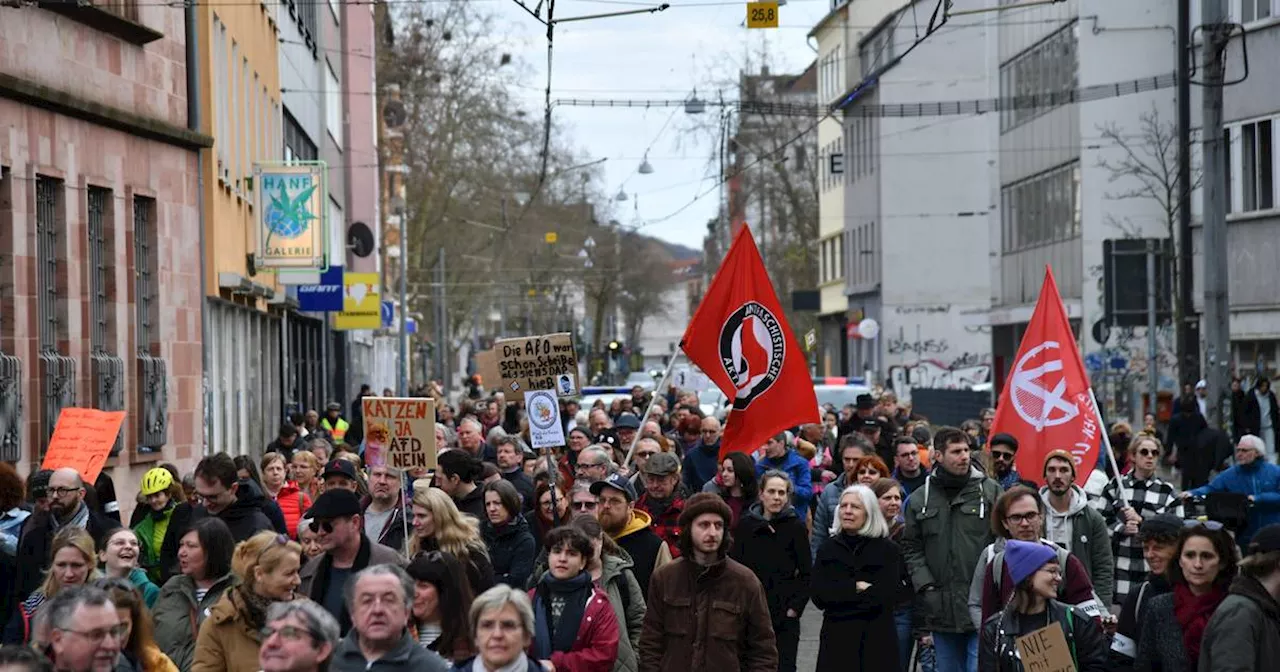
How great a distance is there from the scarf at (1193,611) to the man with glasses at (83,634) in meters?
4.36

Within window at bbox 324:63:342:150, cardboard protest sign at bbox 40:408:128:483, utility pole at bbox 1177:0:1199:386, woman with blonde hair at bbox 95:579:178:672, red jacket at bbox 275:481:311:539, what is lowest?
red jacket at bbox 275:481:311:539

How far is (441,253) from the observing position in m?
75.8

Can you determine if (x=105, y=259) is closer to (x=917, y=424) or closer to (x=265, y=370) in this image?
(x=917, y=424)

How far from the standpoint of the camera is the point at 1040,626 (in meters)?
9.53

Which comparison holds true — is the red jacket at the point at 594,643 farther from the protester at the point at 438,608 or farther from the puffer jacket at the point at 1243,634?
the puffer jacket at the point at 1243,634

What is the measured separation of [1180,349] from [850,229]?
43.9 m

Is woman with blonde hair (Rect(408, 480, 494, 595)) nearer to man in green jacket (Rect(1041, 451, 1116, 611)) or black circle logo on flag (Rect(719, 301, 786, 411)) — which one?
man in green jacket (Rect(1041, 451, 1116, 611))

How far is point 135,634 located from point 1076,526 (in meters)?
6.05

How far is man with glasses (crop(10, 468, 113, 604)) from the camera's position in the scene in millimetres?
11602

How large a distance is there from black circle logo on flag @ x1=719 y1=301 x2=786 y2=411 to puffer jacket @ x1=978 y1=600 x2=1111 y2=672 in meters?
6.43

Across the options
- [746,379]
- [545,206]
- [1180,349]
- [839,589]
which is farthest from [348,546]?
[545,206]

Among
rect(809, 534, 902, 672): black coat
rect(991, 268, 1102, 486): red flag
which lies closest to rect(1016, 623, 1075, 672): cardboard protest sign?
rect(809, 534, 902, 672): black coat

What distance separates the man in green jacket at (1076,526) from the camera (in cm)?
1209

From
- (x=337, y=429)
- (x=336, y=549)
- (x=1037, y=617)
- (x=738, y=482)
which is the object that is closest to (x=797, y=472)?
(x=738, y=482)
